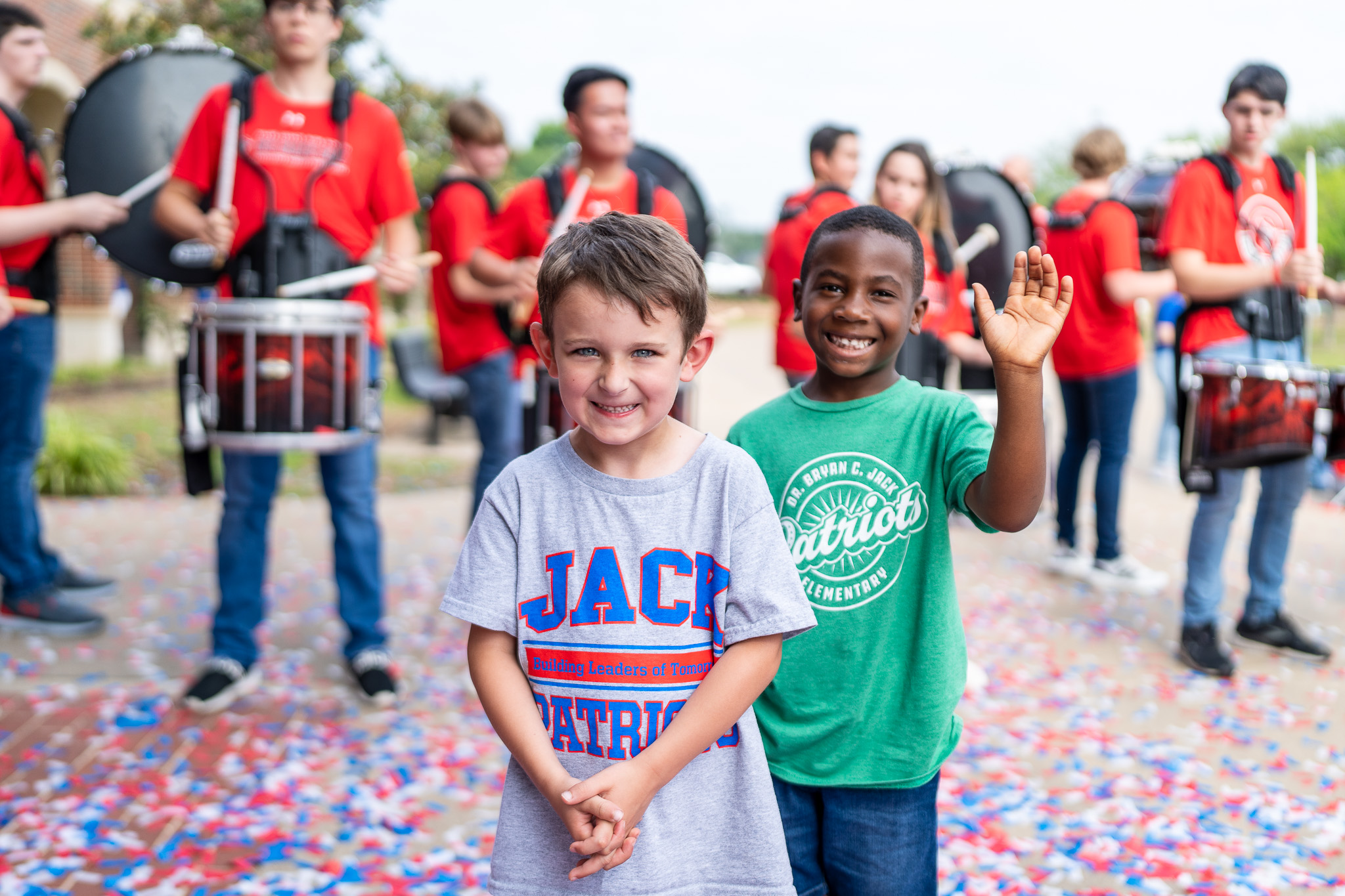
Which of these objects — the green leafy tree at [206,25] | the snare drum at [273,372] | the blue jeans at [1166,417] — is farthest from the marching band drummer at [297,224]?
the blue jeans at [1166,417]

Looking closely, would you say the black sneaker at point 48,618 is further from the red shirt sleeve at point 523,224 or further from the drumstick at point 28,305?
the red shirt sleeve at point 523,224

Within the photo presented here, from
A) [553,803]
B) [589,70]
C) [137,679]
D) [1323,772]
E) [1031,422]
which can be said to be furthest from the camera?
[137,679]

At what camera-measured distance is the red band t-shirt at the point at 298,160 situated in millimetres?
3404

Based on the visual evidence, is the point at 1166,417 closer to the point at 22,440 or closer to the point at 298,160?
the point at 298,160

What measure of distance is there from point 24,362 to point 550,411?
225cm

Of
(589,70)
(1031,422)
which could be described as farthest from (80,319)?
(1031,422)

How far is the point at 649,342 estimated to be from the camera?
57.8 inches

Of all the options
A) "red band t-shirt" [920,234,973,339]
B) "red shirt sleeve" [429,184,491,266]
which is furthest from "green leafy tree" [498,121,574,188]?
"red band t-shirt" [920,234,973,339]

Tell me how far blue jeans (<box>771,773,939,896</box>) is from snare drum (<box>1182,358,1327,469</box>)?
2.42m

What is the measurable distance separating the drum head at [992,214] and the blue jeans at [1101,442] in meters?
0.60

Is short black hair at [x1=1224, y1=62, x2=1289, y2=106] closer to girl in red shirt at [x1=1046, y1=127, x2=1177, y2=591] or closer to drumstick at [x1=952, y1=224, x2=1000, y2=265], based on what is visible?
girl in red shirt at [x1=1046, y1=127, x2=1177, y2=591]

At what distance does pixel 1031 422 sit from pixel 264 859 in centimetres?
210

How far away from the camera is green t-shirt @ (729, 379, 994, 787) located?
5.75 ft

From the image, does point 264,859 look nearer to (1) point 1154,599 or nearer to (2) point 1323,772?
(2) point 1323,772
